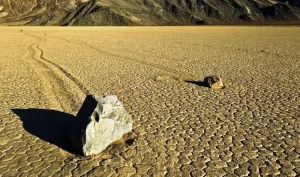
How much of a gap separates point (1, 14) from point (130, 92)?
416 feet

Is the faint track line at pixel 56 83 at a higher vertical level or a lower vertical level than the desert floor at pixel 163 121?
higher

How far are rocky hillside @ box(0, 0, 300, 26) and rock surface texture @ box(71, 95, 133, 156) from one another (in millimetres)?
97975

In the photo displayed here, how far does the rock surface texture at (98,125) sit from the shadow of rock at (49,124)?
1.12 feet

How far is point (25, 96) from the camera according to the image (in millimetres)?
9789

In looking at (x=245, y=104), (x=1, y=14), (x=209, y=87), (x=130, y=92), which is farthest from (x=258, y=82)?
(x=1, y=14)

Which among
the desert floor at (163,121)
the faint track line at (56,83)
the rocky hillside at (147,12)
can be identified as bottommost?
the desert floor at (163,121)

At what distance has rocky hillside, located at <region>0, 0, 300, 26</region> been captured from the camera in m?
107

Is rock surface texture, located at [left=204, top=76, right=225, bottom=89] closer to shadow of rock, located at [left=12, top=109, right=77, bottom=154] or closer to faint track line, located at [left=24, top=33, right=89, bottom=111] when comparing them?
faint track line, located at [left=24, top=33, right=89, bottom=111]

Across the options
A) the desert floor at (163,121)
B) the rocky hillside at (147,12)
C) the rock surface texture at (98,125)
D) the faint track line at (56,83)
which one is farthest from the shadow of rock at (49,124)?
the rocky hillside at (147,12)

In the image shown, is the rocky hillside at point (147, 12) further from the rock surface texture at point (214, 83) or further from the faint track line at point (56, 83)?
the rock surface texture at point (214, 83)

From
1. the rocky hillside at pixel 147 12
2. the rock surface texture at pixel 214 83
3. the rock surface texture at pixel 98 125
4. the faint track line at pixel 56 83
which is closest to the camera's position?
the rock surface texture at pixel 98 125

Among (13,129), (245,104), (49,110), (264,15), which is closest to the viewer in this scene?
(13,129)

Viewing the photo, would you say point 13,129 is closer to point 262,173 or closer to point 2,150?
→ point 2,150

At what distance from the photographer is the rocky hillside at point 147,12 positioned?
107 m
